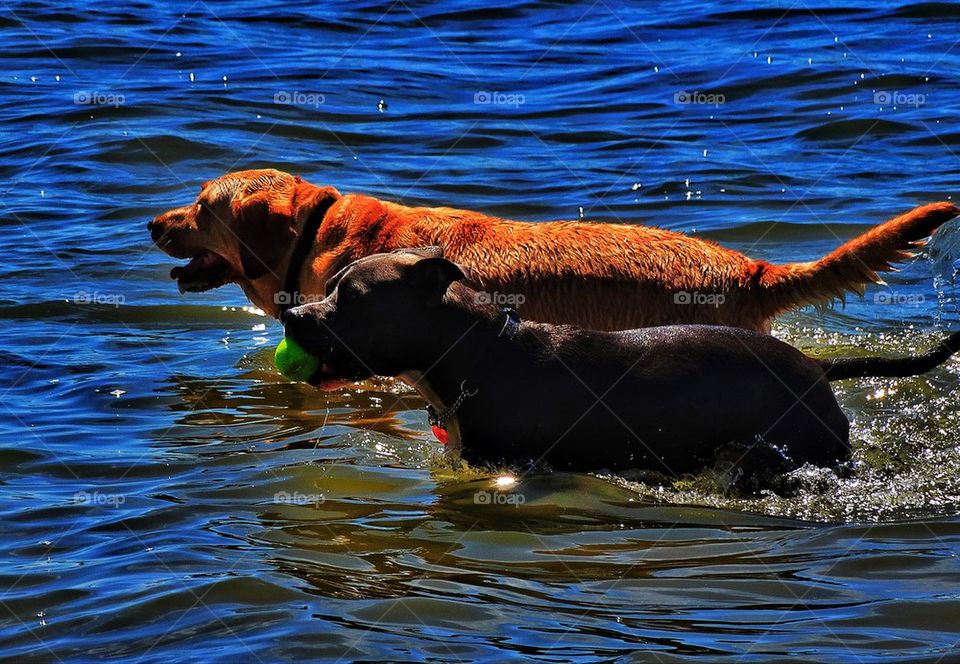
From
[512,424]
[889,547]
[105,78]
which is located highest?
[105,78]

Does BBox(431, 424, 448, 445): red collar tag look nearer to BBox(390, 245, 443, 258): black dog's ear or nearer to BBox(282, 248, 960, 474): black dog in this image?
BBox(282, 248, 960, 474): black dog

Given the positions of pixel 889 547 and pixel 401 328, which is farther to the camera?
pixel 401 328

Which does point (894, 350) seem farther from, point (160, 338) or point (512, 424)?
point (160, 338)

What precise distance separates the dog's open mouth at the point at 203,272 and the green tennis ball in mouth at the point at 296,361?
2608 millimetres

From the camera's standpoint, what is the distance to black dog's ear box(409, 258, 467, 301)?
697 centimetres

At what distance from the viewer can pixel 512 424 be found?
277 inches

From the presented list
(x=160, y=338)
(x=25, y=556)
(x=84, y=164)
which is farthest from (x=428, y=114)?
(x=25, y=556)

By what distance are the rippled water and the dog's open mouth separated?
2.14ft

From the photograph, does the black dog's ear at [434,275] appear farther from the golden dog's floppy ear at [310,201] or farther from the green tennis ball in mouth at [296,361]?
the golden dog's floppy ear at [310,201]

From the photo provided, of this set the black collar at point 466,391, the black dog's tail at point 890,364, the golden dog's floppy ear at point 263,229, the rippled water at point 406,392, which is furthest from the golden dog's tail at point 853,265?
the golden dog's floppy ear at point 263,229

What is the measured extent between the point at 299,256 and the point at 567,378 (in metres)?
2.71

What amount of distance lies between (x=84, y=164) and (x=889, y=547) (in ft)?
35.5

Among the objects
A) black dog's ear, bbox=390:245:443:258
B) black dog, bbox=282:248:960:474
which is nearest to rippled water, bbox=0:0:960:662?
black dog, bbox=282:248:960:474

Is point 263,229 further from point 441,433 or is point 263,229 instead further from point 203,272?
point 441,433
